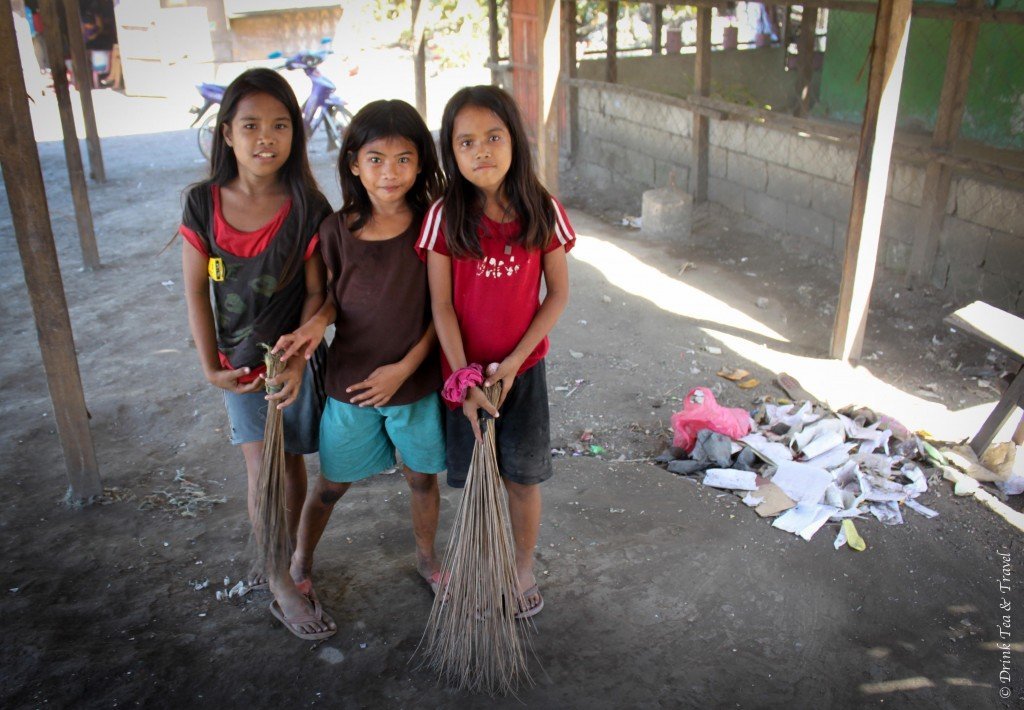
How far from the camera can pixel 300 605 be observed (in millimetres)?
2445

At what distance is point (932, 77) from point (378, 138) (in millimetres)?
6449

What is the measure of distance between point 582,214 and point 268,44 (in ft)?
31.7

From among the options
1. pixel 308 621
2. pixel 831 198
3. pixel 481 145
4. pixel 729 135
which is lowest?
pixel 308 621

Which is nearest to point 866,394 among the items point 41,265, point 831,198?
point 831,198

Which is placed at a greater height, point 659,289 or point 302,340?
point 302,340

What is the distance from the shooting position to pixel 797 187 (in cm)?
643

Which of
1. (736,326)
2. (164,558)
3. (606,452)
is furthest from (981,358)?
(164,558)

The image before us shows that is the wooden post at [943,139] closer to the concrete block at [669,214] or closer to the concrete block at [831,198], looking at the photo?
the concrete block at [831,198]

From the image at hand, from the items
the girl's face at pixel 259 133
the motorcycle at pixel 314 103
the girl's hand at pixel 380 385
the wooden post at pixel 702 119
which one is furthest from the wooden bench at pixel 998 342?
the motorcycle at pixel 314 103

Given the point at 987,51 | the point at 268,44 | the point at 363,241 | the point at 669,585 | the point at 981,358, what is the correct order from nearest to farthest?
the point at 363,241 < the point at 669,585 < the point at 981,358 < the point at 987,51 < the point at 268,44

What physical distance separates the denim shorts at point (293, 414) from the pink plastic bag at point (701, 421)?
1.71 meters

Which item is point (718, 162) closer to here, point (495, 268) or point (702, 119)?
point (702, 119)

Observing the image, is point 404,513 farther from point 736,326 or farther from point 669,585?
point 736,326

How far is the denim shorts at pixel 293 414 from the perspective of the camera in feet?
7.70
